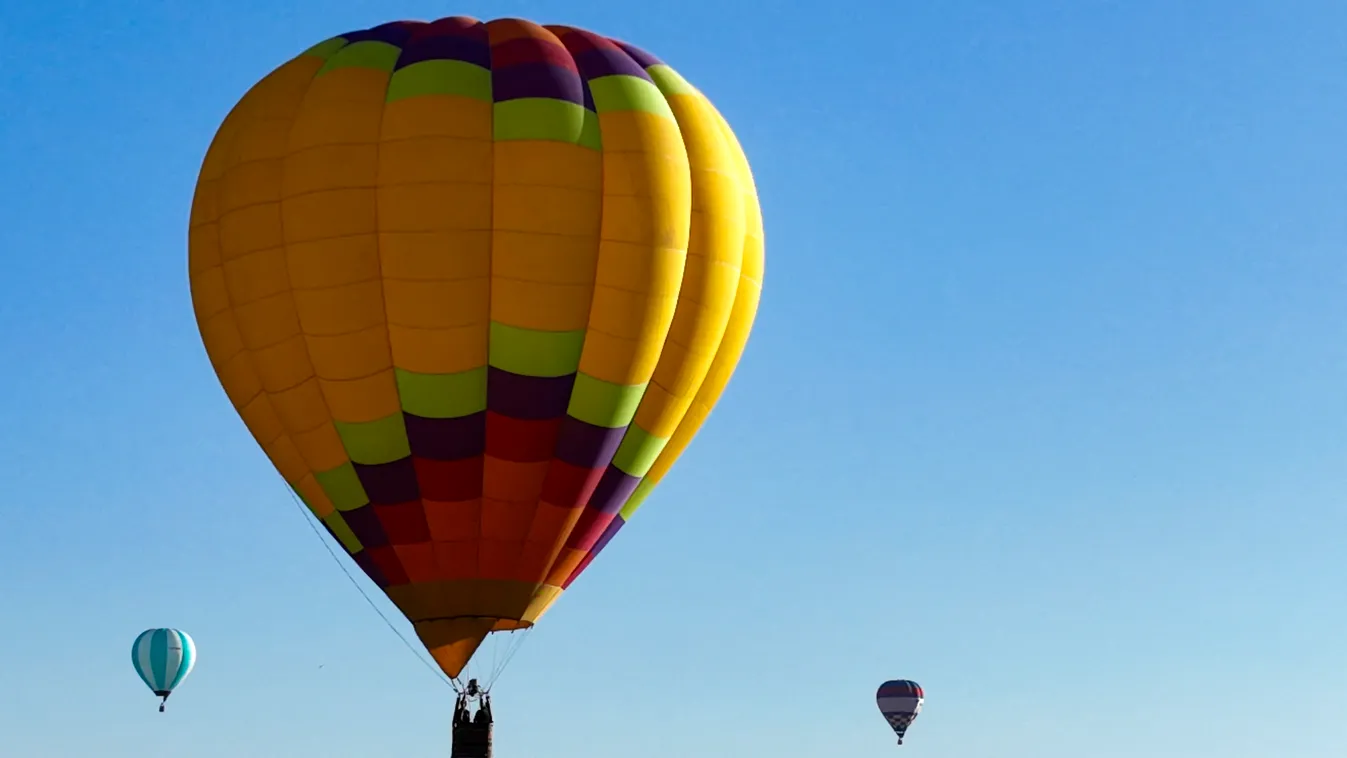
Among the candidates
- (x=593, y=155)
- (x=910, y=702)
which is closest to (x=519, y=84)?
(x=593, y=155)

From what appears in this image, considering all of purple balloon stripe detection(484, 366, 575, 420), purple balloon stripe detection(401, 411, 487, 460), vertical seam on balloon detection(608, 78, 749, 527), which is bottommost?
purple balloon stripe detection(401, 411, 487, 460)

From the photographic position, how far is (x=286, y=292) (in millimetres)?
27688

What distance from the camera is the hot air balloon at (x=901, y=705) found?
50719 mm

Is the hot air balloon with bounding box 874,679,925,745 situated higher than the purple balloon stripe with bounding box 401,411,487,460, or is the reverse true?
the hot air balloon with bounding box 874,679,925,745

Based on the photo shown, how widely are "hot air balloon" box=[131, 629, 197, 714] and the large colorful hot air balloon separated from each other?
66.5 feet

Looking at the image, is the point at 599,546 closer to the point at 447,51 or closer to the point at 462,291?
the point at 462,291

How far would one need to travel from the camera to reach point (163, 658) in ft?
158

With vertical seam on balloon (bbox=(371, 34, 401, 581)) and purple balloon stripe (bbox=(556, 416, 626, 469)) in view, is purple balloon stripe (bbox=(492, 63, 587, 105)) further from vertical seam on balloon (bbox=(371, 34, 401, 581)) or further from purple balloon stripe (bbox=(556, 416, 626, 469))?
purple balloon stripe (bbox=(556, 416, 626, 469))

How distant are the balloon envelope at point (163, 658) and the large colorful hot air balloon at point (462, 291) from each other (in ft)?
66.5

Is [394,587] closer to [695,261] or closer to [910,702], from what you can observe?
[695,261]

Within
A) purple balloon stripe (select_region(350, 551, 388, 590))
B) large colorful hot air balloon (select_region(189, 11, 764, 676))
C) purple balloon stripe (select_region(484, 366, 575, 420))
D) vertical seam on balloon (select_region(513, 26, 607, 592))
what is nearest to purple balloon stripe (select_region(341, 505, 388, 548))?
large colorful hot air balloon (select_region(189, 11, 764, 676))

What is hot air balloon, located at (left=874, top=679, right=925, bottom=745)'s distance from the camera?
1997 inches

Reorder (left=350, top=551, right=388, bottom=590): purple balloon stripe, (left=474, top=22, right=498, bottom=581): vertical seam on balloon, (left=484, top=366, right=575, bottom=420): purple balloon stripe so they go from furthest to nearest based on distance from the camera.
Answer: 1. (left=350, top=551, right=388, bottom=590): purple balloon stripe
2. (left=484, top=366, right=575, bottom=420): purple balloon stripe
3. (left=474, top=22, right=498, bottom=581): vertical seam on balloon

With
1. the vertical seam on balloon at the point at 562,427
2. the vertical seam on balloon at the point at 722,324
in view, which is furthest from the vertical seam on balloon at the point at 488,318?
the vertical seam on balloon at the point at 722,324
